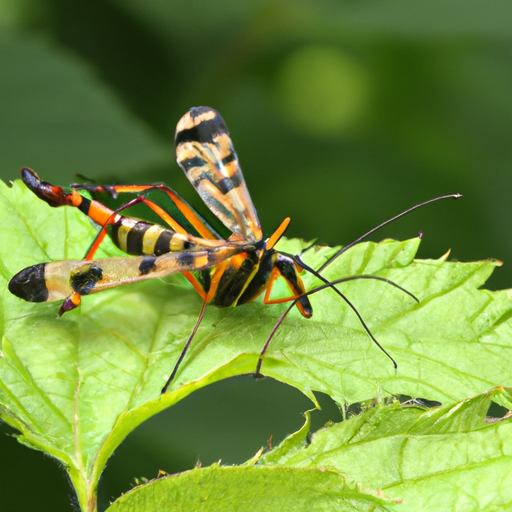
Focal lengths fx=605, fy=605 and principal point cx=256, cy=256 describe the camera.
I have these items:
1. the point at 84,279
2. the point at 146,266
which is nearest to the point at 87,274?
the point at 84,279

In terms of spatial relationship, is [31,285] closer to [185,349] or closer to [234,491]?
[185,349]

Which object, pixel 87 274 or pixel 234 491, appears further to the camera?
pixel 87 274

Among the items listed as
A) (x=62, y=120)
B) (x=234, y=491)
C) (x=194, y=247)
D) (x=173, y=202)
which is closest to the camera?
(x=234, y=491)

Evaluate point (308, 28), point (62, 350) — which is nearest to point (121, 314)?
point (62, 350)

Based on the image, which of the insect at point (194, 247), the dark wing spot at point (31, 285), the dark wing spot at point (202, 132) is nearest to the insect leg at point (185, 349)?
the insect at point (194, 247)

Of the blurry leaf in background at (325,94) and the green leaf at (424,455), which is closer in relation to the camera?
the green leaf at (424,455)

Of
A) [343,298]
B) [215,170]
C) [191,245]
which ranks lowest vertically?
[343,298]

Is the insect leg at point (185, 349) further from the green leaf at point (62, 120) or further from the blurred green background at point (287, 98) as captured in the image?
the green leaf at point (62, 120)
